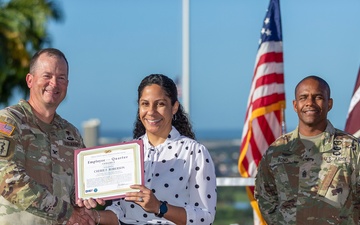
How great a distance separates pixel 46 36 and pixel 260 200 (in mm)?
21496

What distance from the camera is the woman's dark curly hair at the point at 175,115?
6023 millimetres

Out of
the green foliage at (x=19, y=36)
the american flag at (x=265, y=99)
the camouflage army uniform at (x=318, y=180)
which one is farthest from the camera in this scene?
the green foliage at (x=19, y=36)

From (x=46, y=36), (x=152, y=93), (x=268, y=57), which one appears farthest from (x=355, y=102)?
(x=46, y=36)

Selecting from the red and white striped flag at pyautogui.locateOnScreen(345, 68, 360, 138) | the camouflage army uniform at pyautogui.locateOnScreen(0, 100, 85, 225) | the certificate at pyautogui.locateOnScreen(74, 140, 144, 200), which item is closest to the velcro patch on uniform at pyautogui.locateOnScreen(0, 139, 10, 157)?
the camouflage army uniform at pyautogui.locateOnScreen(0, 100, 85, 225)

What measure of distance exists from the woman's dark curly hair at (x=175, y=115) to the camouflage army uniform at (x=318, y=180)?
85 cm

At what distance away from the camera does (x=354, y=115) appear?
339 inches

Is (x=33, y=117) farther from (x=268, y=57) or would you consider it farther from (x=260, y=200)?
(x=268, y=57)

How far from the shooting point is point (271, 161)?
6801mm

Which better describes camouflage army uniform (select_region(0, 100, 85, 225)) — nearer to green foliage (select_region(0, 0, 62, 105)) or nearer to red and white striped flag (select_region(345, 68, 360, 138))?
red and white striped flag (select_region(345, 68, 360, 138))

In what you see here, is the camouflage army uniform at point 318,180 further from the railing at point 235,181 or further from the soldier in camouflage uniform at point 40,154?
the railing at point 235,181

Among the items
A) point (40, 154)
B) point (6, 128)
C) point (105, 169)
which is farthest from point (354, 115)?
point (6, 128)

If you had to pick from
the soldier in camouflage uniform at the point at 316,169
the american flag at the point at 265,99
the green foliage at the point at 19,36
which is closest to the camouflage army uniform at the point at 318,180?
the soldier in camouflage uniform at the point at 316,169

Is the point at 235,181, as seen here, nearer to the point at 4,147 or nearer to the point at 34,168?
the point at 34,168

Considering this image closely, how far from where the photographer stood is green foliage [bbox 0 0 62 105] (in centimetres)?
2589
